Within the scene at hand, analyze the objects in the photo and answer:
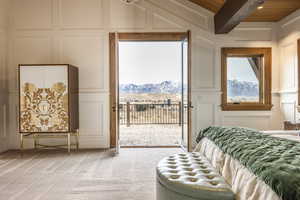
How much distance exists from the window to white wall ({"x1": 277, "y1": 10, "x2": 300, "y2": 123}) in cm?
25

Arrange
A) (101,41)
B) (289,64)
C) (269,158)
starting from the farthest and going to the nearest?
(101,41), (289,64), (269,158)

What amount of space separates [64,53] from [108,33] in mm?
972

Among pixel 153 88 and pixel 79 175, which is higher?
pixel 153 88

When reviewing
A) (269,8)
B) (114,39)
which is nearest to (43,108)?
(114,39)

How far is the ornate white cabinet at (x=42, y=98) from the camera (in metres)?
4.26

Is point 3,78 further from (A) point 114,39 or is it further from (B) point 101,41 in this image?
(A) point 114,39

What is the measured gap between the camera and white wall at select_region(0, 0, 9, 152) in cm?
468

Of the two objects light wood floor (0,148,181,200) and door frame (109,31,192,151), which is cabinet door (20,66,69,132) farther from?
door frame (109,31,192,151)

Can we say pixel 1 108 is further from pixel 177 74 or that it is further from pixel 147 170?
pixel 177 74

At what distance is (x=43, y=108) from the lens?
427 centimetres

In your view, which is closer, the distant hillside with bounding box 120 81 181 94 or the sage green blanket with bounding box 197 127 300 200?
the sage green blanket with bounding box 197 127 300 200

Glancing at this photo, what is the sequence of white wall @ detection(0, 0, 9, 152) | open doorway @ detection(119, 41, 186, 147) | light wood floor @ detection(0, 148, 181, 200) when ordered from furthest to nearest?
open doorway @ detection(119, 41, 186, 147) → white wall @ detection(0, 0, 9, 152) → light wood floor @ detection(0, 148, 181, 200)

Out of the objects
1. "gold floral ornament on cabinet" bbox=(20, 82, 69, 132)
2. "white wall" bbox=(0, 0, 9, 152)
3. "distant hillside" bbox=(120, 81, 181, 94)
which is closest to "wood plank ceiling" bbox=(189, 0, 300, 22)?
"gold floral ornament on cabinet" bbox=(20, 82, 69, 132)

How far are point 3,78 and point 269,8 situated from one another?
16.9 ft
